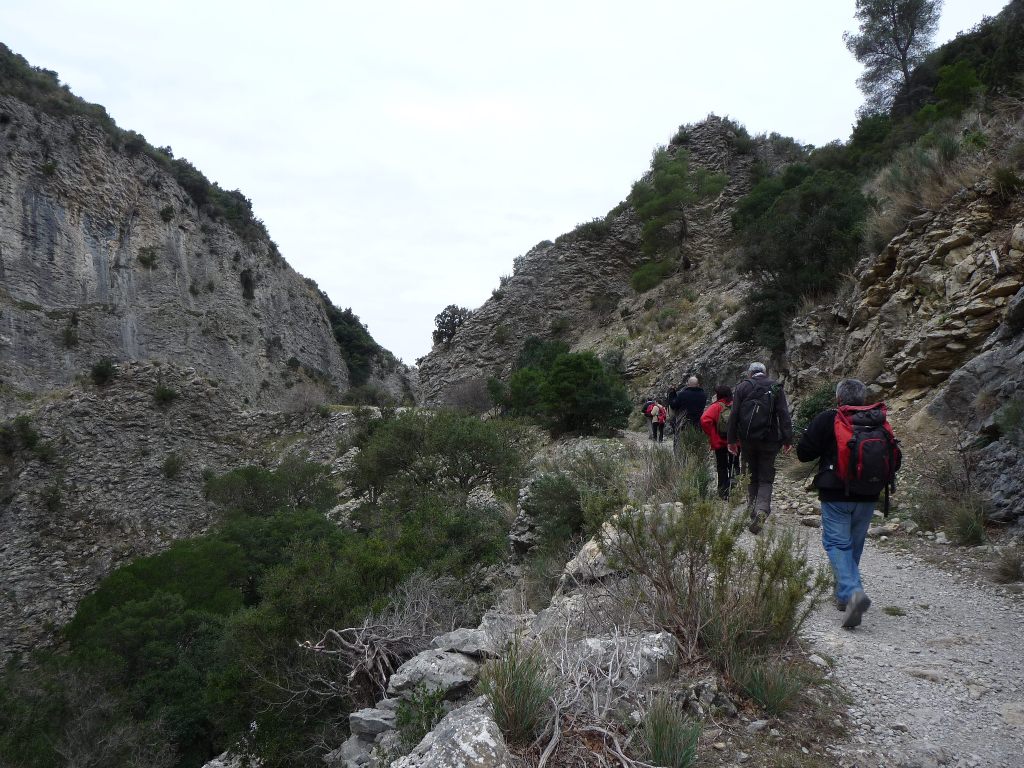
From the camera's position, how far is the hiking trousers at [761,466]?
5762 mm

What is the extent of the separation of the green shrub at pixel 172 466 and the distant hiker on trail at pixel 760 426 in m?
21.4

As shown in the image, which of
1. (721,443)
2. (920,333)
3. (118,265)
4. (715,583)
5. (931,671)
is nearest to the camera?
(931,671)

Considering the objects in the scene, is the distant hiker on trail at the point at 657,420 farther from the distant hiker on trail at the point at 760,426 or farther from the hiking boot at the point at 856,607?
the hiking boot at the point at 856,607

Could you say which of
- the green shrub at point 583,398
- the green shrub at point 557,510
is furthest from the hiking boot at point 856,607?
the green shrub at point 583,398

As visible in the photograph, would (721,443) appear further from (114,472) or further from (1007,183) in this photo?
(114,472)

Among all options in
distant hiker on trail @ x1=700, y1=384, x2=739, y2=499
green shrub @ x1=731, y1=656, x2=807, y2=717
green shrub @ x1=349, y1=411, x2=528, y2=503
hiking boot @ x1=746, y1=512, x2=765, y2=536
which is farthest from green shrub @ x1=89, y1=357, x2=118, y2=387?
green shrub @ x1=731, y1=656, x2=807, y2=717

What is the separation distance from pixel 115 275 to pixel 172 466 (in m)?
16.0

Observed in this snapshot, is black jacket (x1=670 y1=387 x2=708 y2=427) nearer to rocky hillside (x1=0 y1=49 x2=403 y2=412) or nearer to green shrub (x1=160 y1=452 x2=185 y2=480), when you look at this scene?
green shrub (x1=160 y1=452 x2=185 y2=480)

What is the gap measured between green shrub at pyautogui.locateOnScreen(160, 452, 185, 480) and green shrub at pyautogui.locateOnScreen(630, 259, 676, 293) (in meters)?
20.6

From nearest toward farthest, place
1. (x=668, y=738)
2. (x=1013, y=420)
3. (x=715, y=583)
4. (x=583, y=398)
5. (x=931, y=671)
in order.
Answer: (x=668, y=738) → (x=931, y=671) → (x=715, y=583) → (x=1013, y=420) → (x=583, y=398)

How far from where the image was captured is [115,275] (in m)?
32.6

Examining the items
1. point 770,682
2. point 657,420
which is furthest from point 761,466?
point 657,420

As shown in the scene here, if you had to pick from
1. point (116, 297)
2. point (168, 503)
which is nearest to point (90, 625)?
point (168, 503)

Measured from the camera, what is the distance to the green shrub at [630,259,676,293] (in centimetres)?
2947
